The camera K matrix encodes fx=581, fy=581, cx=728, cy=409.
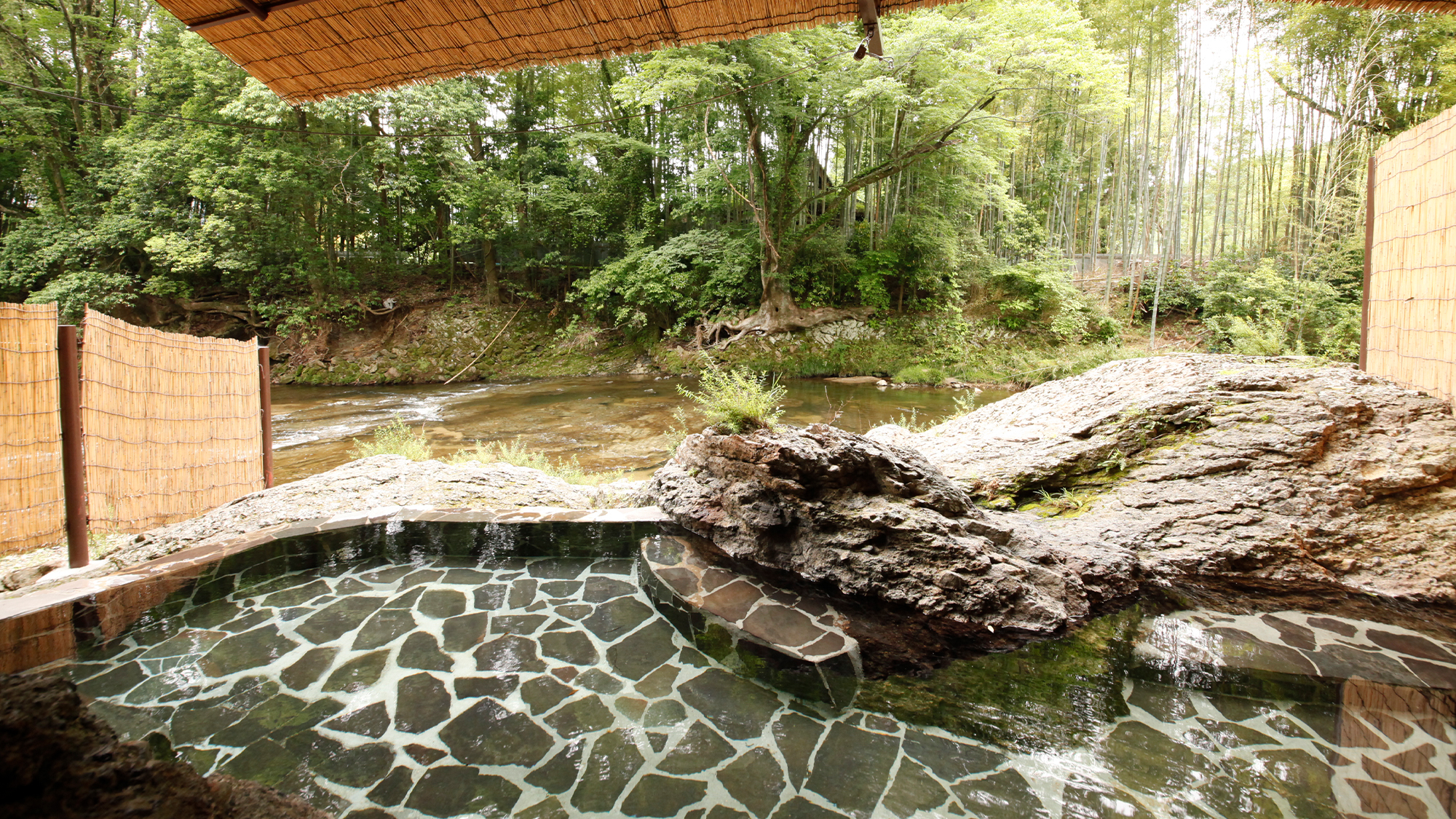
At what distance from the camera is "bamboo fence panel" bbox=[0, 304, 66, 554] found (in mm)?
3402

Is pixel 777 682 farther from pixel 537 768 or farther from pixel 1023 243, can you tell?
pixel 1023 243

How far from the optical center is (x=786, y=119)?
12430 millimetres

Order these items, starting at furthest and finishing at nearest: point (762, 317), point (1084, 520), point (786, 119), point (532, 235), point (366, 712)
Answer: point (532, 235)
point (762, 317)
point (786, 119)
point (1084, 520)
point (366, 712)

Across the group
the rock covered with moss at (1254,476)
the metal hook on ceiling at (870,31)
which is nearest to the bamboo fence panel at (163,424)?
the metal hook on ceiling at (870,31)

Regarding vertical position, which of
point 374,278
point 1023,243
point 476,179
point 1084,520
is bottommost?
point 1084,520

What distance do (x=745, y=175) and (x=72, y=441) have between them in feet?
38.3

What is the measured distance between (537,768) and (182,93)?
1916cm

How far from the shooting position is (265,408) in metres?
5.06

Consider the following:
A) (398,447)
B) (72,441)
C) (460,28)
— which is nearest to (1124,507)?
(460,28)

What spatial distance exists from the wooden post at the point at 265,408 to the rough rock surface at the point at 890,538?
4.08 m

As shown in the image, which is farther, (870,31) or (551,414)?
(551,414)

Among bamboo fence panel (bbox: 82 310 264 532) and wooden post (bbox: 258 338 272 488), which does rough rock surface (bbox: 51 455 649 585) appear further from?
wooden post (bbox: 258 338 272 488)

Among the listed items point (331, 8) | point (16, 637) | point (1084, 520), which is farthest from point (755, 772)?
point (331, 8)

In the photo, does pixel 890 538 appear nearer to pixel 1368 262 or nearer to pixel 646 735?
pixel 646 735
